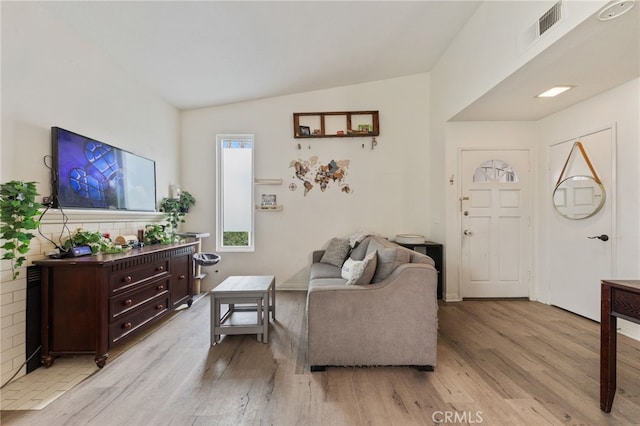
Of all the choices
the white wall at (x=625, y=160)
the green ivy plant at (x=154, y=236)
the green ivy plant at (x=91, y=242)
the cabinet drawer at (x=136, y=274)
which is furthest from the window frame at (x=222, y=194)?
the white wall at (x=625, y=160)

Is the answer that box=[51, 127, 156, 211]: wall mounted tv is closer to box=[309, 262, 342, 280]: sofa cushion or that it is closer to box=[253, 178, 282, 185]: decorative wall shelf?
box=[253, 178, 282, 185]: decorative wall shelf

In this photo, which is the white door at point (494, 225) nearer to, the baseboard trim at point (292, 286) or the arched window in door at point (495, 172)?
the arched window in door at point (495, 172)

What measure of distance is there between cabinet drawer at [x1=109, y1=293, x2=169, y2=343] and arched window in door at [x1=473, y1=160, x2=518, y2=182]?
13.9 ft

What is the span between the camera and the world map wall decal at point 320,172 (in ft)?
14.3

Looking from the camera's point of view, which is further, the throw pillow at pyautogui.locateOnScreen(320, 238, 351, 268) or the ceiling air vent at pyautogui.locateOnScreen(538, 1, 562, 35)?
the throw pillow at pyautogui.locateOnScreen(320, 238, 351, 268)

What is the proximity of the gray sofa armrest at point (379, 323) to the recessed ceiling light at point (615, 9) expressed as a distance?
77.4 inches

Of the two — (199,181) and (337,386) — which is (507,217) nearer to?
(337,386)

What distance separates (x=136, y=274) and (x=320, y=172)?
9.12 ft

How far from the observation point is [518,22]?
7.94ft

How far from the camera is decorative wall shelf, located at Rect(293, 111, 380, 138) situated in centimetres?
430

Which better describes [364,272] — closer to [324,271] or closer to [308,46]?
[324,271]

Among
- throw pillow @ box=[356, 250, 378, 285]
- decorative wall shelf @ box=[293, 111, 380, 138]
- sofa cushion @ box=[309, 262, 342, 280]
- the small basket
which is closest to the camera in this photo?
throw pillow @ box=[356, 250, 378, 285]

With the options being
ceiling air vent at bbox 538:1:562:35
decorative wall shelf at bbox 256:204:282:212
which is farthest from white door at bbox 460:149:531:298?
decorative wall shelf at bbox 256:204:282:212

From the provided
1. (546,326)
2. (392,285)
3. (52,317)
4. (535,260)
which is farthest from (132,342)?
(535,260)
